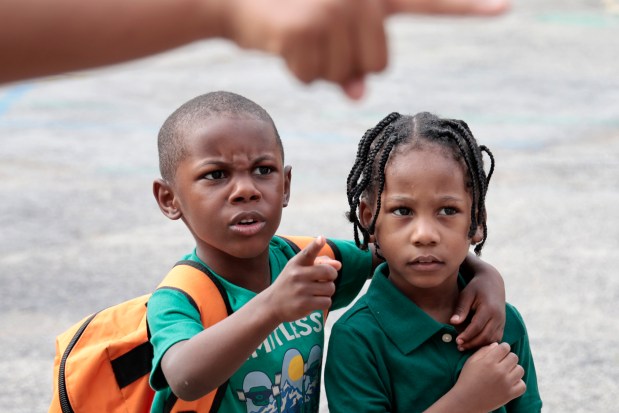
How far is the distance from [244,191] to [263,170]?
0.12 m

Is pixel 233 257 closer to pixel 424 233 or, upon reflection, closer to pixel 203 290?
pixel 203 290

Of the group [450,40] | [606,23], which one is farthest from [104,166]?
[606,23]

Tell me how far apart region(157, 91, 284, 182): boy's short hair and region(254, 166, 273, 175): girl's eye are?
0.08 m

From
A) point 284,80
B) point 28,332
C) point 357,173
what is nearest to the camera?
point 357,173

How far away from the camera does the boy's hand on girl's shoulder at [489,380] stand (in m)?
2.54

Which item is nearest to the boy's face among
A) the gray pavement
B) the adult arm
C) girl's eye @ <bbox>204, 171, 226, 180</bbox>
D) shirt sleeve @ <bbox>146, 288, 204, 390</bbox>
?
girl's eye @ <bbox>204, 171, 226, 180</bbox>

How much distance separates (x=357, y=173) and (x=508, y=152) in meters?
5.17

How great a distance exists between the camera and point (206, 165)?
2531 millimetres

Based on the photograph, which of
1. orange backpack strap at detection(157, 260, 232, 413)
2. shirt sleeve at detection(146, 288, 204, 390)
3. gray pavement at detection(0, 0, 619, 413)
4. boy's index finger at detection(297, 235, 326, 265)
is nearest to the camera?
boy's index finger at detection(297, 235, 326, 265)

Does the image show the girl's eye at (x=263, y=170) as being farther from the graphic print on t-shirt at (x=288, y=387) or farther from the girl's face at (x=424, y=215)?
the graphic print on t-shirt at (x=288, y=387)

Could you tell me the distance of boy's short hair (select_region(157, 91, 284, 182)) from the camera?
102 inches

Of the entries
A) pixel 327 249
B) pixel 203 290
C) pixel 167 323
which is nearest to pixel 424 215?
pixel 327 249

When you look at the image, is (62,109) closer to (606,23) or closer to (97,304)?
(97,304)

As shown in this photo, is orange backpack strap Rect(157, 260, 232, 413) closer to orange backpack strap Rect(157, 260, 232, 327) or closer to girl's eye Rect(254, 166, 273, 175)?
orange backpack strap Rect(157, 260, 232, 327)
